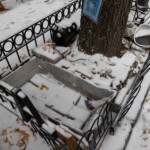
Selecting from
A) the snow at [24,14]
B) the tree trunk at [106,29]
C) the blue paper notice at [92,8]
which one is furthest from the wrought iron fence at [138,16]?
the snow at [24,14]

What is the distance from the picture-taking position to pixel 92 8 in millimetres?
2494

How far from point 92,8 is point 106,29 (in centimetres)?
45

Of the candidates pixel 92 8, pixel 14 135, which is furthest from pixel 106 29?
pixel 14 135

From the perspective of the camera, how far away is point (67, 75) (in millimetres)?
2818

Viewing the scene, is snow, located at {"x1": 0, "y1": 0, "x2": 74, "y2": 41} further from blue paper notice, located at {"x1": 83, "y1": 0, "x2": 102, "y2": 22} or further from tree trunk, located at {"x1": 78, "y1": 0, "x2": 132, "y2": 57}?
blue paper notice, located at {"x1": 83, "y1": 0, "x2": 102, "y2": 22}

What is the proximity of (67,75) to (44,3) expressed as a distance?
5.27 metres

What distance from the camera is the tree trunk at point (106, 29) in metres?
2.44

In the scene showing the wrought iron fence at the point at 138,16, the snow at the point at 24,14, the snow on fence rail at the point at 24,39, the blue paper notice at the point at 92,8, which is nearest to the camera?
the blue paper notice at the point at 92,8

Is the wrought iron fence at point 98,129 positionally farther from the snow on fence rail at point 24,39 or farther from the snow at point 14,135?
the snow on fence rail at point 24,39

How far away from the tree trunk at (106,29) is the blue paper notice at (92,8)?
2.7 inches

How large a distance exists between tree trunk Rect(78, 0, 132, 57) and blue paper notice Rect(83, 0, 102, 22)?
0.22 ft

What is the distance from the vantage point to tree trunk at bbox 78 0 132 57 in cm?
244

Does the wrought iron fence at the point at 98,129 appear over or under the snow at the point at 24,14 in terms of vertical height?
over

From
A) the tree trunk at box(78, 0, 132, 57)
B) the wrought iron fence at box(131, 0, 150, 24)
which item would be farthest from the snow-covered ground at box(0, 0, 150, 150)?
the wrought iron fence at box(131, 0, 150, 24)
